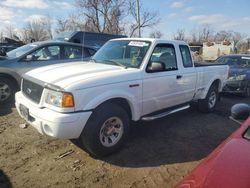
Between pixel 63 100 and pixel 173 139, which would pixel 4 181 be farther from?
pixel 173 139

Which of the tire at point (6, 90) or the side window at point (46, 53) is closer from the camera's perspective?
the tire at point (6, 90)

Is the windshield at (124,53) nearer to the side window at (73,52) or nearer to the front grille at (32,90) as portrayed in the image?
the front grille at (32,90)

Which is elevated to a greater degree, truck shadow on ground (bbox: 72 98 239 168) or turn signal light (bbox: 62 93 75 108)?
turn signal light (bbox: 62 93 75 108)

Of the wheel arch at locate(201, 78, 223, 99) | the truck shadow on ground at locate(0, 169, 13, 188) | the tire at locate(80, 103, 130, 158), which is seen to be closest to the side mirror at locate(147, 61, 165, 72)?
the tire at locate(80, 103, 130, 158)

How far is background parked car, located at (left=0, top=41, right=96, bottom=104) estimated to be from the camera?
7062 mm

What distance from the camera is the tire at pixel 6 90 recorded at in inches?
277

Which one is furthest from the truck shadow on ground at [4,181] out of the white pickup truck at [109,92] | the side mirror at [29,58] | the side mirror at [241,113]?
the side mirror at [29,58]

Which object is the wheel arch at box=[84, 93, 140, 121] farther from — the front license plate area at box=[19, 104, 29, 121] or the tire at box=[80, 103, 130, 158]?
the front license plate area at box=[19, 104, 29, 121]

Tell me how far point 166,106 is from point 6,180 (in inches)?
122

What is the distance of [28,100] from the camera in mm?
4312

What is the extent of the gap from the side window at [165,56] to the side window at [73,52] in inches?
146

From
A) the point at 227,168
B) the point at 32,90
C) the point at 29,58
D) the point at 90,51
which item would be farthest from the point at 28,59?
the point at 227,168

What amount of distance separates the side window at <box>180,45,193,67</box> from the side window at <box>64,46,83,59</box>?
12.0 ft

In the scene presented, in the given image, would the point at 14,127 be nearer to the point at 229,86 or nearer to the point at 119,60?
the point at 119,60
